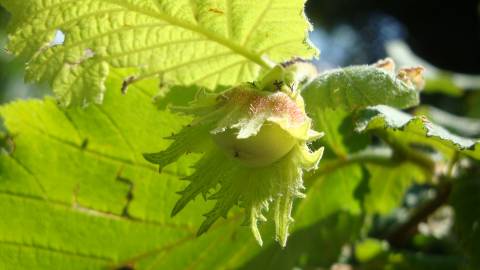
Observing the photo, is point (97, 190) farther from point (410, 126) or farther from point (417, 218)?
point (417, 218)

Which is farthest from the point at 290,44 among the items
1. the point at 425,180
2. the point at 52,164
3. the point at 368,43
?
the point at 368,43

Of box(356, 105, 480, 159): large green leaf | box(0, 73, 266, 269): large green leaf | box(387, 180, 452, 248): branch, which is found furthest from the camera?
box(387, 180, 452, 248): branch

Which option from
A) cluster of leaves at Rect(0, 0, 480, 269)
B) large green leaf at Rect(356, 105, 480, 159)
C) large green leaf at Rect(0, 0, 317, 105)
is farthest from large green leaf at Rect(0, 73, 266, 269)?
large green leaf at Rect(356, 105, 480, 159)

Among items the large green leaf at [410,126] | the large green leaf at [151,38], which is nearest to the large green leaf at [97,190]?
the large green leaf at [151,38]

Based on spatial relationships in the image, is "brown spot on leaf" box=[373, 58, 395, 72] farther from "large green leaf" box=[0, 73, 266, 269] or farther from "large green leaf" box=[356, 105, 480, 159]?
"large green leaf" box=[0, 73, 266, 269]

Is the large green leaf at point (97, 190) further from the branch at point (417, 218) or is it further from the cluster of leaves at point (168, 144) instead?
the branch at point (417, 218)

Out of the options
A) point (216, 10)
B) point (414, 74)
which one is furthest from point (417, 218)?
point (216, 10)
